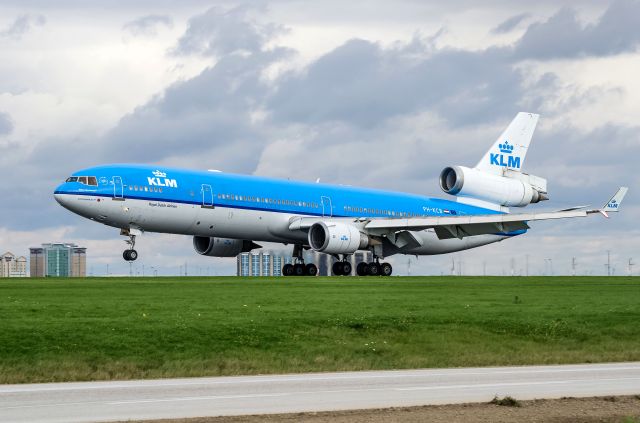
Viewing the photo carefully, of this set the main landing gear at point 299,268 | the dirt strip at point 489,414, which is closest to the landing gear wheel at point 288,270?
the main landing gear at point 299,268

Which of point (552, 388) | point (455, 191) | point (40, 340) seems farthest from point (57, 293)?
point (455, 191)

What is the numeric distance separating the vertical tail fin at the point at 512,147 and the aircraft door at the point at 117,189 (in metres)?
30.5

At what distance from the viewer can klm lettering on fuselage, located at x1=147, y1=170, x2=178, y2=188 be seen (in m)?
57.1

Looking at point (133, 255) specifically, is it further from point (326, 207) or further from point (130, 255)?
point (326, 207)

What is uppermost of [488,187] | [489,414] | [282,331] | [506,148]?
[506,148]

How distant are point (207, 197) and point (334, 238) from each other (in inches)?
299

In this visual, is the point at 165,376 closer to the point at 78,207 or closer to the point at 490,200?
the point at 78,207

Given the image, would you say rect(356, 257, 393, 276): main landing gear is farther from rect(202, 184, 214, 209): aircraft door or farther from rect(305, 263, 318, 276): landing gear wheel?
rect(202, 184, 214, 209): aircraft door

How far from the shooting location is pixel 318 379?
23.4 meters

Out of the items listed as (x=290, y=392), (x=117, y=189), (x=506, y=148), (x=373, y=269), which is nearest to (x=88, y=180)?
(x=117, y=189)

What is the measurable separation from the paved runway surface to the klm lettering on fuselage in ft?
110

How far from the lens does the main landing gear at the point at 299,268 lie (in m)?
67.7

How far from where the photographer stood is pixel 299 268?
2665 inches

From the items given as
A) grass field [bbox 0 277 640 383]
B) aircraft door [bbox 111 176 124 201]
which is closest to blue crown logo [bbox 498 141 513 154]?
aircraft door [bbox 111 176 124 201]
